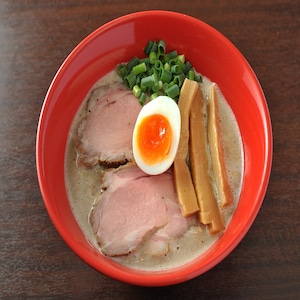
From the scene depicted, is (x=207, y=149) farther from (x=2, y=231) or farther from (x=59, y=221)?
(x=2, y=231)

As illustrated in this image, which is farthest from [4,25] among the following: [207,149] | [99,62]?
[207,149]

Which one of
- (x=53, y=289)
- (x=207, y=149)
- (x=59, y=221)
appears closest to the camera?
(x=59, y=221)

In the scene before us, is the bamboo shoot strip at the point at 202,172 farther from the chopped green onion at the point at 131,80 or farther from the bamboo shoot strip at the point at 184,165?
the chopped green onion at the point at 131,80

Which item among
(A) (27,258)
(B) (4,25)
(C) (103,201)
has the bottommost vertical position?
(A) (27,258)

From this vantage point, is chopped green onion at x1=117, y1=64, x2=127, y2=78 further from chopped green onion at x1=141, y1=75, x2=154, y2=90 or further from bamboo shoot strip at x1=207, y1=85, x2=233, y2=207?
bamboo shoot strip at x1=207, y1=85, x2=233, y2=207

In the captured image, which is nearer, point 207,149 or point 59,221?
point 59,221

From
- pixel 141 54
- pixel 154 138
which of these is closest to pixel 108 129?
pixel 154 138

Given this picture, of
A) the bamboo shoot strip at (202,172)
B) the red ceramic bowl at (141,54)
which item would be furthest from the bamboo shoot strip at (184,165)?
the red ceramic bowl at (141,54)

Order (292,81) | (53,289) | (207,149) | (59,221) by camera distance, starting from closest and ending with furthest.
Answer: (59,221) < (53,289) < (207,149) < (292,81)
